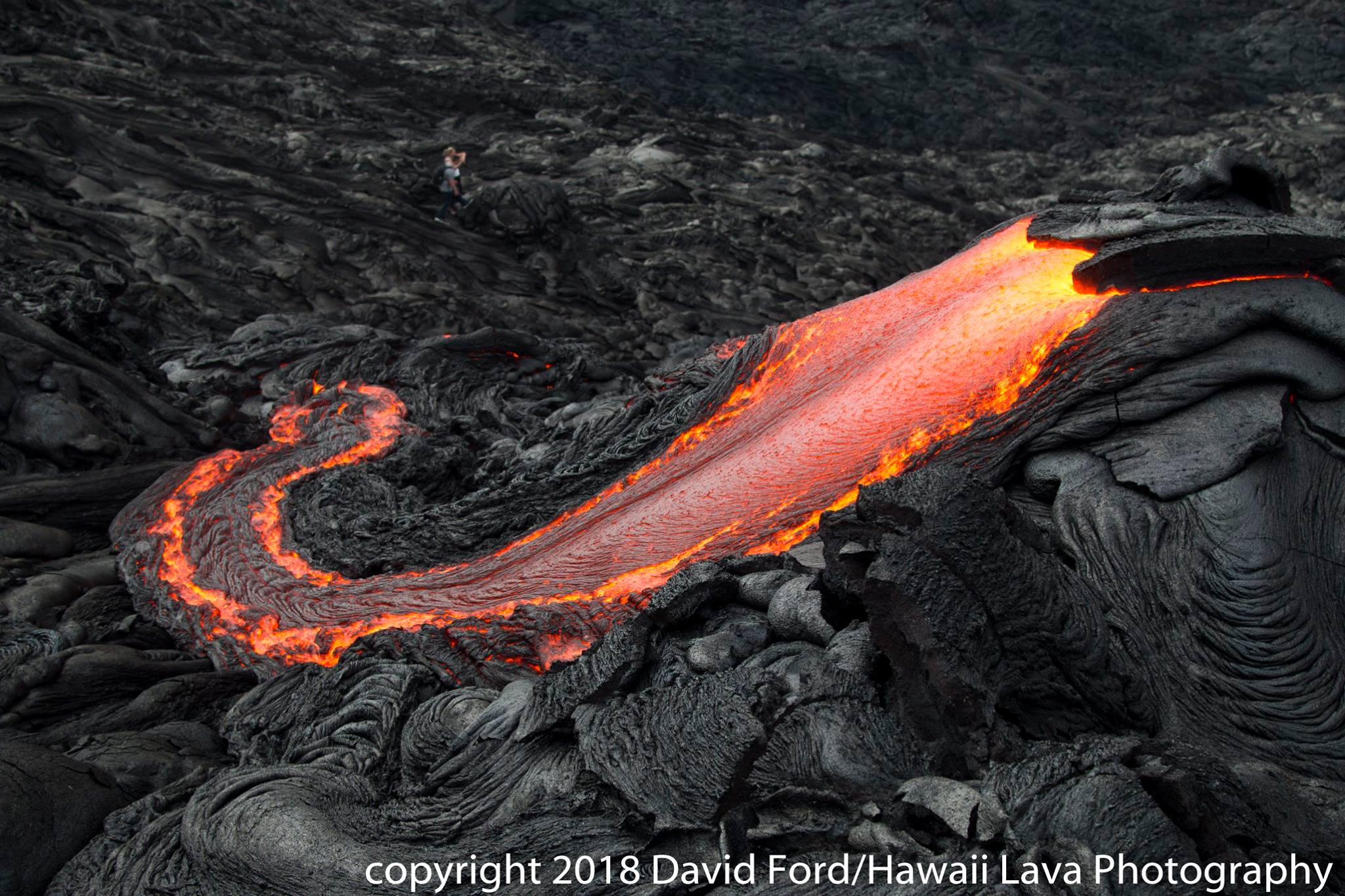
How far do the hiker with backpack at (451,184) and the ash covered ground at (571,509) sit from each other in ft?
0.78

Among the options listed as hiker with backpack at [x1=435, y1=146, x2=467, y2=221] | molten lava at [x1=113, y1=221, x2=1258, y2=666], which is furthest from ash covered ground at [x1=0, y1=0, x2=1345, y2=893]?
hiker with backpack at [x1=435, y1=146, x2=467, y2=221]

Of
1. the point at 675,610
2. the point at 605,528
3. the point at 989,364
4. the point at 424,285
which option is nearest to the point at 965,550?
the point at 675,610

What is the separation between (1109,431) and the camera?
178 inches

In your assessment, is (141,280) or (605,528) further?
(141,280)

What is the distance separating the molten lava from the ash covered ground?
10 centimetres

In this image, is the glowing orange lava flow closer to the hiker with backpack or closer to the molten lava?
the molten lava

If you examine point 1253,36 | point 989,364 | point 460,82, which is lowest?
point 989,364

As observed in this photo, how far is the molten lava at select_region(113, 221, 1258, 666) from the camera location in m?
4.96

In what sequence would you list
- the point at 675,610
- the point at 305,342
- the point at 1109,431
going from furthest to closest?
the point at 305,342 → the point at 1109,431 → the point at 675,610

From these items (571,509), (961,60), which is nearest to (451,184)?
(571,509)

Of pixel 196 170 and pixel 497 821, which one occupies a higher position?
pixel 196 170

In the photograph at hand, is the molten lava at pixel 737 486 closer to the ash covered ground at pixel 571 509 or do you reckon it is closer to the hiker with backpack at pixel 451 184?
the ash covered ground at pixel 571 509

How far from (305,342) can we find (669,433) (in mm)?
3998

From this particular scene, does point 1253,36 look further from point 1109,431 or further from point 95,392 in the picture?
point 95,392
